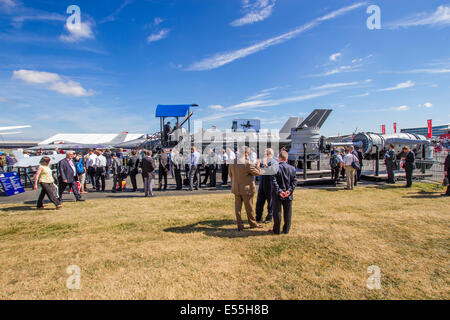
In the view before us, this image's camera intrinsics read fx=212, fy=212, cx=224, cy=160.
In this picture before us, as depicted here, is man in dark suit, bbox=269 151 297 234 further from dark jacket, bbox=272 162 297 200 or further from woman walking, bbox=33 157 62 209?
woman walking, bbox=33 157 62 209

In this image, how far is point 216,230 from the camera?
5.13 meters

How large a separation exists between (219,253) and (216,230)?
114cm

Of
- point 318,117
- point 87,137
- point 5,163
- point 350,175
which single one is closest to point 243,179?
point 350,175

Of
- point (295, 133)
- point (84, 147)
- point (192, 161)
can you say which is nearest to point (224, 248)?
point (192, 161)

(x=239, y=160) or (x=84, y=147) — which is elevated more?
(x=84, y=147)

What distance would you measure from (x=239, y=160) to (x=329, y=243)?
252 centimetres

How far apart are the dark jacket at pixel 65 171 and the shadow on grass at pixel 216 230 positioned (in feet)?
15.6

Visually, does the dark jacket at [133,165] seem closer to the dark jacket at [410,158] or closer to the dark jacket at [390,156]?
the dark jacket at [390,156]

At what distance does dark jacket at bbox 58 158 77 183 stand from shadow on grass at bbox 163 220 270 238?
4762mm

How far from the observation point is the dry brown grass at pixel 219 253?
296cm

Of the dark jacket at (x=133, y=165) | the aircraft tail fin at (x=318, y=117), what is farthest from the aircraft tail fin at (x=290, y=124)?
the dark jacket at (x=133, y=165)
